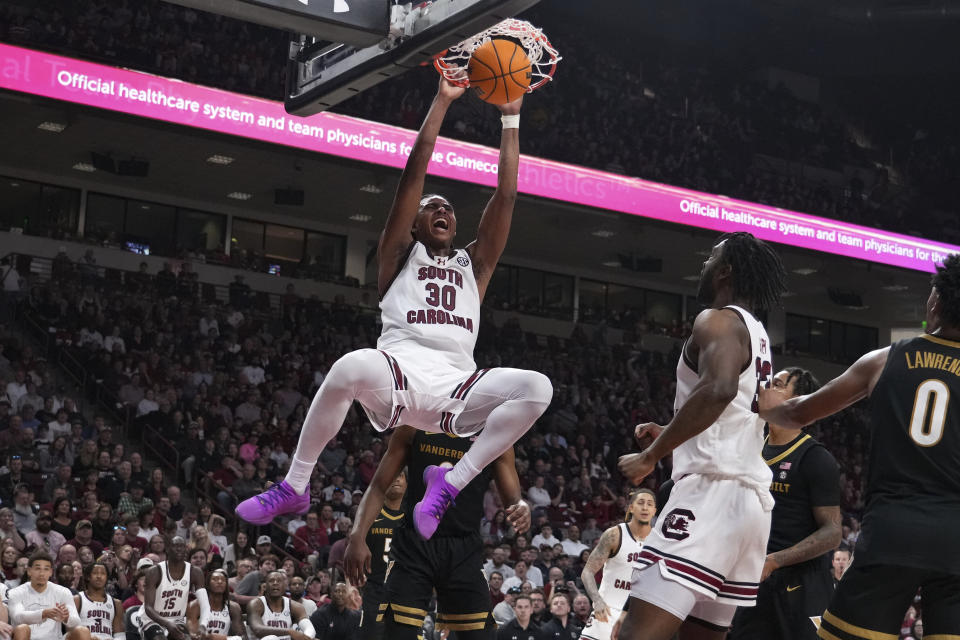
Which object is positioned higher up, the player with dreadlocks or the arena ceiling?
the arena ceiling

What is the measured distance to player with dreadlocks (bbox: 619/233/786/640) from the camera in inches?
160

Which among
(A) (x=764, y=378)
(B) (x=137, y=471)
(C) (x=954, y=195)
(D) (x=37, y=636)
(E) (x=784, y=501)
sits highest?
(C) (x=954, y=195)

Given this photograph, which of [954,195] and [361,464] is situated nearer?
[361,464]

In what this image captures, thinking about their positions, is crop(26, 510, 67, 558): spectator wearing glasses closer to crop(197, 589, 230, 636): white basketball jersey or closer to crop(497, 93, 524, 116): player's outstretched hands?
crop(197, 589, 230, 636): white basketball jersey

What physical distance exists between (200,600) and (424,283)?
7.15m

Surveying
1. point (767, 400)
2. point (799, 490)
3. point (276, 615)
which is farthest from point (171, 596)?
point (767, 400)

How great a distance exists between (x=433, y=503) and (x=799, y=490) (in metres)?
1.92

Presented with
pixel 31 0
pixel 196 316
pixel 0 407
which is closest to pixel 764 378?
pixel 0 407

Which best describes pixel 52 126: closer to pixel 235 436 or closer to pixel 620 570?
pixel 235 436

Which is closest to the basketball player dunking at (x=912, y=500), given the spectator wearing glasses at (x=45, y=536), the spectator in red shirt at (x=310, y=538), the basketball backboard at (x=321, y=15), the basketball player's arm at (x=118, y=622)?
the basketball backboard at (x=321, y=15)

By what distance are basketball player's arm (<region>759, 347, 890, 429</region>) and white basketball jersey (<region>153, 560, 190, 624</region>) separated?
27.1 feet

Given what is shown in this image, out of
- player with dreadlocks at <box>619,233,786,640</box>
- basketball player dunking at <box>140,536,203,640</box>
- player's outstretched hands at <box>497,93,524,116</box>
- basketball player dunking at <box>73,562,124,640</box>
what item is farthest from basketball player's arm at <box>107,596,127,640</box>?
player with dreadlocks at <box>619,233,786,640</box>

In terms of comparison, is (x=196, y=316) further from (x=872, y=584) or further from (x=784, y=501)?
(x=872, y=584)

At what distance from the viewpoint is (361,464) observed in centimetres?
1709
